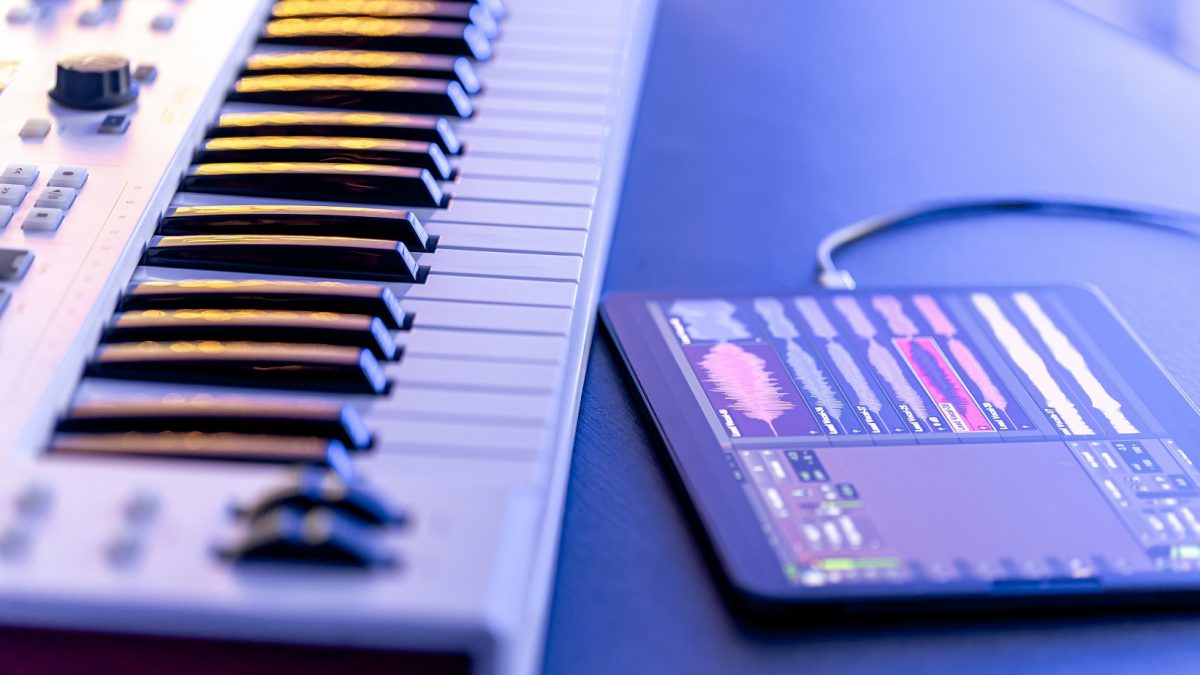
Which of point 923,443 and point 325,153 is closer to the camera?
point 923,443

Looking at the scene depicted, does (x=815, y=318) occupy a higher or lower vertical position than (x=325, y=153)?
lower

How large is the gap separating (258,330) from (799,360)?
0.35 metres

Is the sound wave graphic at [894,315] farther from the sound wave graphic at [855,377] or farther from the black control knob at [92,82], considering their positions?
the black control knob at [92,82]

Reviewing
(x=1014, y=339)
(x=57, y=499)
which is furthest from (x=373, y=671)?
(x=1014, y=339)

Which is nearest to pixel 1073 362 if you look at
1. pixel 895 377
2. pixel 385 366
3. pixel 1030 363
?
pixel 1030 363

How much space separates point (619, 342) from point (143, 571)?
1.29 ft

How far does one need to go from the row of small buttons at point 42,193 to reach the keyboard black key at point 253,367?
108 millimetres

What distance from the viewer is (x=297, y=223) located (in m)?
0.80

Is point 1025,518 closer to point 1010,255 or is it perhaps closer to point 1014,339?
point 1014,339

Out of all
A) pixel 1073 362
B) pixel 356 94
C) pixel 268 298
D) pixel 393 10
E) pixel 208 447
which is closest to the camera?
pixel 208 447

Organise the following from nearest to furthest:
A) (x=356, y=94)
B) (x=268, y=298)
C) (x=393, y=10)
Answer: (x=268, y=298), (x=356, y=94), (x=393, y=10)

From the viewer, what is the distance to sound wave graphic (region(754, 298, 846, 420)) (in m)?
0.77

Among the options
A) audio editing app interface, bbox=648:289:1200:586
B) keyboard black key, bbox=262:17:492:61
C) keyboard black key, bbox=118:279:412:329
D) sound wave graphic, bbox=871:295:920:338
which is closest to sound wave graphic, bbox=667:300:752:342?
audio editing app interface, bbox=648:289:1200:586

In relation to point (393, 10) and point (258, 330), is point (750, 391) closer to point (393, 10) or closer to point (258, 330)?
point (258, 330)
